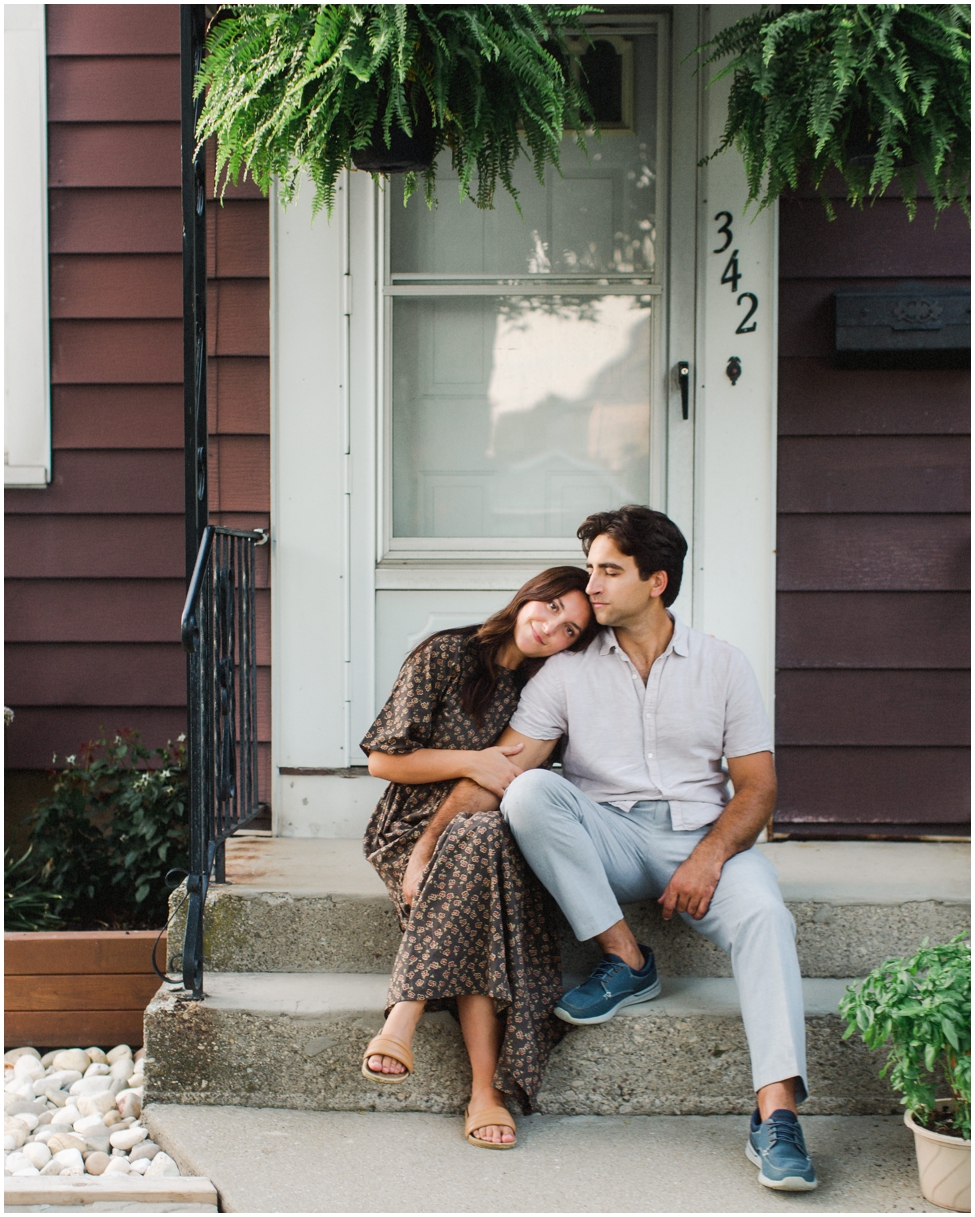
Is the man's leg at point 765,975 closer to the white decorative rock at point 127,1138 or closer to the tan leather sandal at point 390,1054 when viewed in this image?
the tan leather sandal at point 390,1054

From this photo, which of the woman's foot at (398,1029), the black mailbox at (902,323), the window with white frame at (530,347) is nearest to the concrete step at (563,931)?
the woman's foot at (398,1029)

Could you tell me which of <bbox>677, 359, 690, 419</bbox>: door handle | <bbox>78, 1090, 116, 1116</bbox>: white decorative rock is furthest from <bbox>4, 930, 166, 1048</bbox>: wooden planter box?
<bbox>677, 359, 690, 419</bbox>: door handle

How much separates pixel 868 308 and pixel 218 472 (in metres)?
1.80

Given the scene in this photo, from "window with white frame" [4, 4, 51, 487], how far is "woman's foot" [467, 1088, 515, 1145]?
2039 millimetres

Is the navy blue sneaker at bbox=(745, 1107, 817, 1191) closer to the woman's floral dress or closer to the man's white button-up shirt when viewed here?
the woman's floral dress

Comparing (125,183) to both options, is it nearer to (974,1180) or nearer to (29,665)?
(29,665)

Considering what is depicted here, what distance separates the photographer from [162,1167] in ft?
6.29

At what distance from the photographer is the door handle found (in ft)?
9.11

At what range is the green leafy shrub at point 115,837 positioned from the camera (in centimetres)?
270

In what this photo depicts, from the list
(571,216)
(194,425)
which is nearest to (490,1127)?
(194,425)

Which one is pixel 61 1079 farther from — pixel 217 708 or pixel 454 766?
pixel 454 766

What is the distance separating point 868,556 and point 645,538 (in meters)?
0.94

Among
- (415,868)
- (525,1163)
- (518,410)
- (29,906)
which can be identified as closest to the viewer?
(525,1163)

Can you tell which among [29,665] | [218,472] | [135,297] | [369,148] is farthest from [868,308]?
[29,665]
